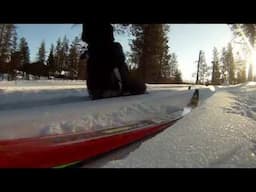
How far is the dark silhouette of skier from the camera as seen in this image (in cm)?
579

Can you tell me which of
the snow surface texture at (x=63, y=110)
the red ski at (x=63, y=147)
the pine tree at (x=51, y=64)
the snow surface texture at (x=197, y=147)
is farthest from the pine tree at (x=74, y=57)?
the snow surface texture at (x=197, y=147)

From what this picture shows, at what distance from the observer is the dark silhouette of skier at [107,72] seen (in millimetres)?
5785

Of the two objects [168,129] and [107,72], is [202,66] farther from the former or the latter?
[107,72]

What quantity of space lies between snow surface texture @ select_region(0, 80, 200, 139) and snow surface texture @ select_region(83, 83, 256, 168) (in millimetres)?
762

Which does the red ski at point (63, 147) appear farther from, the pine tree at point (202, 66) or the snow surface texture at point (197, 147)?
the pine tree at point (202, 66)

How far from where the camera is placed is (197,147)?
2963mm

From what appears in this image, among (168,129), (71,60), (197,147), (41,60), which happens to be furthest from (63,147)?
(71,60)

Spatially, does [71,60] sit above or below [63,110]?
above

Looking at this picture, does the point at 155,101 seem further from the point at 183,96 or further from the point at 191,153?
the point at 191,153

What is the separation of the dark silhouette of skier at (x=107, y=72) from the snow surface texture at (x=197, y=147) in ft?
7.17

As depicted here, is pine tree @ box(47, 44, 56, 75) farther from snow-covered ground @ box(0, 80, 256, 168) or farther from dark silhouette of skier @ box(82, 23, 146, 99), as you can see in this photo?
dark silhouette of skier @ box(82, 23, 146, 99)

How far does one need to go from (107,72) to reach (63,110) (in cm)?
181
